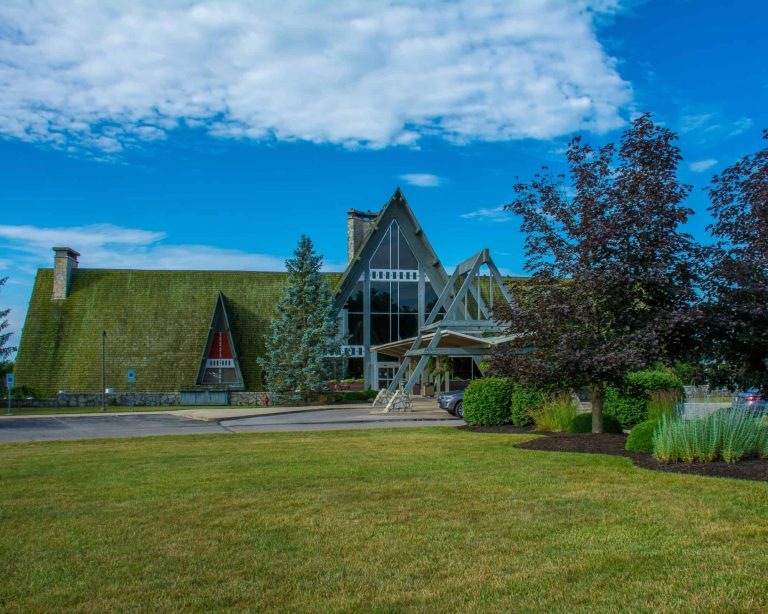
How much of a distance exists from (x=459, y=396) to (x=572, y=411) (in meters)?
8.46

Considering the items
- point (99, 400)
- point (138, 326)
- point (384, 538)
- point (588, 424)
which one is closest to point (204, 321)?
point (138, 326)

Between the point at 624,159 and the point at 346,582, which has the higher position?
the point at 624,159

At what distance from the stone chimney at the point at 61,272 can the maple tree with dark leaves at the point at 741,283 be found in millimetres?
38972

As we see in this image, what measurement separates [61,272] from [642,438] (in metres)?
39.4

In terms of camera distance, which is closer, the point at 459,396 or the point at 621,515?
the point at 621,515

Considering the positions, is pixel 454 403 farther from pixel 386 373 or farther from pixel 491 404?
pixel 386 373

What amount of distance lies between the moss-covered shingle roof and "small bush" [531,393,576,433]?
26.8 meters

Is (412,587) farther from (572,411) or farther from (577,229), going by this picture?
(572,411)

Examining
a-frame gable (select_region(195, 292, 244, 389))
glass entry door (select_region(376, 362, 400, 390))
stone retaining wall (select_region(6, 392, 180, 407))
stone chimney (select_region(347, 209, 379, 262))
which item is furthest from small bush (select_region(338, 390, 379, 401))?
stone chimney (select_region(347, 209, 379, 262))

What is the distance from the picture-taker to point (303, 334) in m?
38.2

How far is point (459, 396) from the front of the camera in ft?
81.4

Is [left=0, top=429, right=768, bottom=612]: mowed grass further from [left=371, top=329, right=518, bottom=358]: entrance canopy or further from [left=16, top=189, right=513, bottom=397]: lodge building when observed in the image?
[left=16, top=189, right=513, bottom=397]: lodge building

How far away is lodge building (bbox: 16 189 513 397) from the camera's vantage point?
40.2 metres

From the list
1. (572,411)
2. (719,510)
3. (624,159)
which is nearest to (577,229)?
(624,159)
